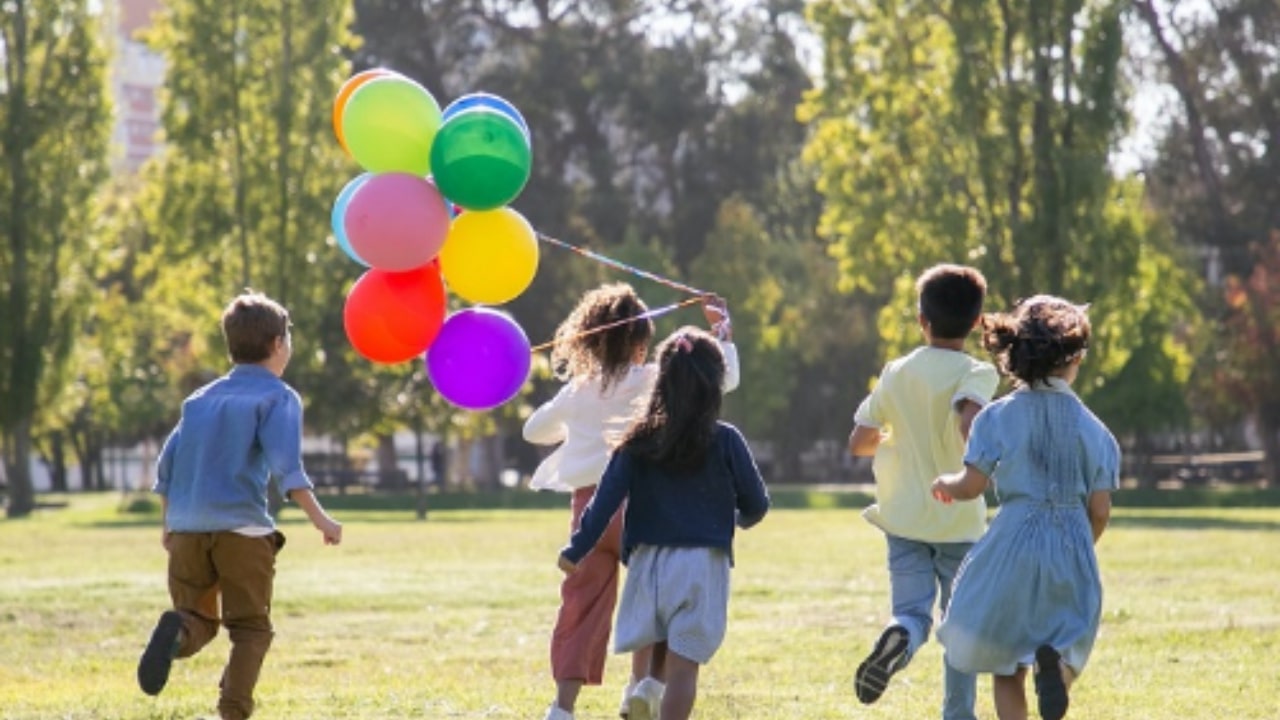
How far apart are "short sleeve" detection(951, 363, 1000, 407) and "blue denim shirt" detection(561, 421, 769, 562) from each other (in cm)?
85

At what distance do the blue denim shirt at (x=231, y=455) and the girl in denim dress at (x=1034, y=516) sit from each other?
254cm

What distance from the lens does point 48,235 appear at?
41.9 m

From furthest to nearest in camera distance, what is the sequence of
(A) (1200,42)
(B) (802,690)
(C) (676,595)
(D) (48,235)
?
1. (A) (1200,42)
2. (D) (48,235)
3. (B) (802,690)
4. (C) (676,595)

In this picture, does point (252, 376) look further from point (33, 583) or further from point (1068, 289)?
point (1068, 289)

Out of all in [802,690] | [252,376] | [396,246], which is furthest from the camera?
[802,690]

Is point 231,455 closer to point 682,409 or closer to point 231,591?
point 231,591

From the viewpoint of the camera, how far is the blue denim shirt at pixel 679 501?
24.8 ft

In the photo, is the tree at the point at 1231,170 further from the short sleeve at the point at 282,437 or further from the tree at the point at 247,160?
the short sleeve at the point at 282,437

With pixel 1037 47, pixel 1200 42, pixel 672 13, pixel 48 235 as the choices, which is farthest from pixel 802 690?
pixel 672 13

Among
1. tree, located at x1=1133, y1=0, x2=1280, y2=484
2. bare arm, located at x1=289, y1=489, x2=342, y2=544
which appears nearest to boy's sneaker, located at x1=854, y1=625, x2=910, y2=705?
bare arm, located at x1=289, y1=489, x2=342, y2=544

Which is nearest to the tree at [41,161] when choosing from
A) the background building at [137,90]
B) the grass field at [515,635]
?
the grass field at [515,635]

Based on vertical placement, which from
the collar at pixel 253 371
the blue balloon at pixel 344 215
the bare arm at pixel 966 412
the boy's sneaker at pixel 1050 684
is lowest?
the boy's sneaker at pixel 1050 684

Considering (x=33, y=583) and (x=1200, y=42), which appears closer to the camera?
(x=33, y=583)

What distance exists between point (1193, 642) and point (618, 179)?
47.6 metres
